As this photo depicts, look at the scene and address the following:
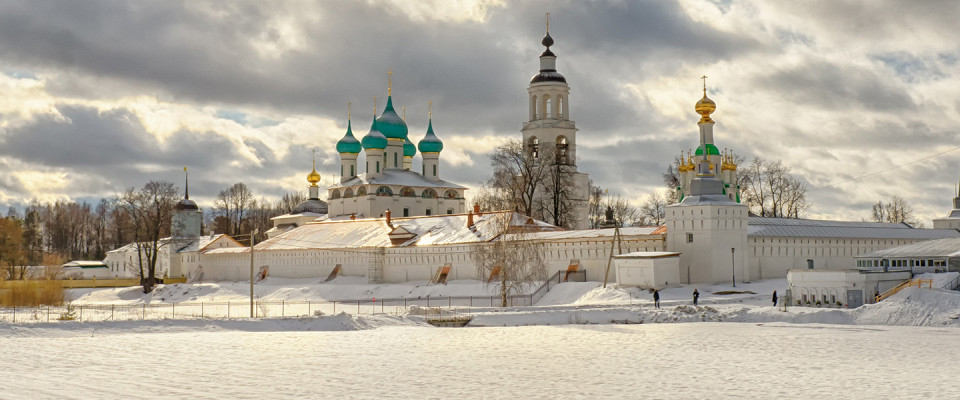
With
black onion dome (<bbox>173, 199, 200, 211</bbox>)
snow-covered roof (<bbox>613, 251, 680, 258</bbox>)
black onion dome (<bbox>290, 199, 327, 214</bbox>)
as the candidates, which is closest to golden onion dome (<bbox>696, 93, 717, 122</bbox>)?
snow-covered roof (<bbox>613, 251, 680, 258</bbox>)

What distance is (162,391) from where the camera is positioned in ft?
63.0

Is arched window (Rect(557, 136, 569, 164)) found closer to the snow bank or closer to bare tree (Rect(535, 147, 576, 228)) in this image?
bare tree (Rect(535, 147, 576, 228))

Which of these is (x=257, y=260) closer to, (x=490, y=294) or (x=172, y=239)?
(x=172, y=239)

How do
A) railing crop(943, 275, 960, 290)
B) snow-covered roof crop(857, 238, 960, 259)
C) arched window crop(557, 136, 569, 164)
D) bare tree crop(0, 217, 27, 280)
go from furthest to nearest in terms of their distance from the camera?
bare tree crop(0, 217, 27, 280) < arched window crop(557, 136, 569, 164) < snow-covered roof crop(857, 238, 960, 259) < railing crop(943, 275, 960, 290)

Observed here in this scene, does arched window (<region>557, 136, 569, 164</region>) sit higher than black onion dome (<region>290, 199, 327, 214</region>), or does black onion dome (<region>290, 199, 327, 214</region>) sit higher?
arched window (<region>557, 136, 569, 164</region>)

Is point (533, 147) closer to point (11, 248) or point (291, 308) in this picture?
point (291, 308)

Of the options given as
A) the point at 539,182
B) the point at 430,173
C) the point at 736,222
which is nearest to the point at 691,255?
the point at 736,222

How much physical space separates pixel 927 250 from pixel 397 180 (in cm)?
4171

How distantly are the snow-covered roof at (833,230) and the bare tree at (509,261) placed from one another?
9.82 meters

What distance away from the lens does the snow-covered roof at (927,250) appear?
38312mm

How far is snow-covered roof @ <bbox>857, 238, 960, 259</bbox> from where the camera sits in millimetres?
38312

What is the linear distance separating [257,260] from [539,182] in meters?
18.8

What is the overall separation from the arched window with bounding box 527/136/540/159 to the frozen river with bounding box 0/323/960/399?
32968mm

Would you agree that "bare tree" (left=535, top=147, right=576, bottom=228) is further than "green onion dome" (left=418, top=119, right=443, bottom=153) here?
No
